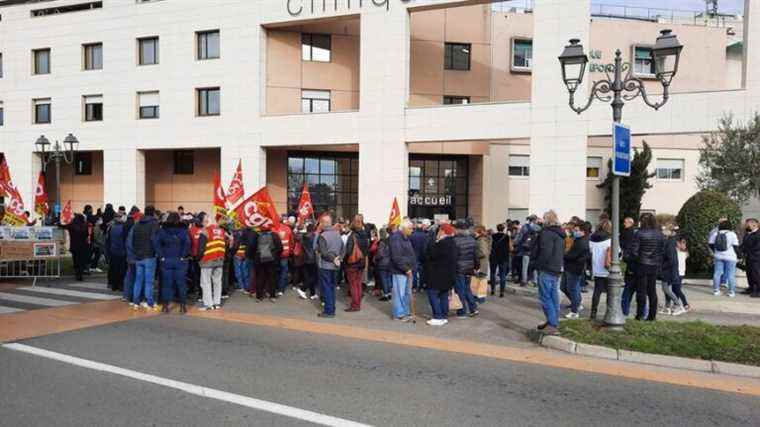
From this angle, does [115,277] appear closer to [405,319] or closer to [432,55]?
[405,319]

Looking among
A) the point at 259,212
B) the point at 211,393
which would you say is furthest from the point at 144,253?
the point at 211,393

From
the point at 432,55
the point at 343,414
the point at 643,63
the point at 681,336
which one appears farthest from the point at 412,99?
the point at 343,414

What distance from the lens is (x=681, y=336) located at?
8.45m

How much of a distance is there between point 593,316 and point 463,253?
2.49 metres

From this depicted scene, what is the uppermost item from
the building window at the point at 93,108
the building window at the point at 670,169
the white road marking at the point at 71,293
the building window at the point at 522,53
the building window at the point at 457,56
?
the building window at the point at 522,53

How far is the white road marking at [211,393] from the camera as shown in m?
5.68

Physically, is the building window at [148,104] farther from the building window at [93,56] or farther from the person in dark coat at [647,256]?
the person in dark coat at [647,256]

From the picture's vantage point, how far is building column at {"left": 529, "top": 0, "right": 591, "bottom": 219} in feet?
72.2

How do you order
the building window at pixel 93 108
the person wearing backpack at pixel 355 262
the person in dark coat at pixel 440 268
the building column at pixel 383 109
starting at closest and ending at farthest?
the person in dark coat at pixel 440 268 → the person wearing backpack at pixel 355 262 → the building column at pixel 383 109 → the building window at pixel 93 108

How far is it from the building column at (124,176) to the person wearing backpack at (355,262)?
69.7ft

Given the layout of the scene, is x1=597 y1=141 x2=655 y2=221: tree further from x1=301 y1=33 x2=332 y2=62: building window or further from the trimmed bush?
x1=301 y1=33 x2=332 y2=62: building window

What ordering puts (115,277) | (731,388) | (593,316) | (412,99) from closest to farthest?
(731,388) < (593,316) < (115,277) < (412,99)

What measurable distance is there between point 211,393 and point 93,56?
30.0 metres

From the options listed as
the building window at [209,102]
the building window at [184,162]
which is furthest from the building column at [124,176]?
the building window at [209,102]
